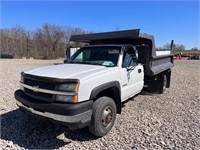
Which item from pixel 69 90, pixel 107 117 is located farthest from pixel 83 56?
pixel 69 90

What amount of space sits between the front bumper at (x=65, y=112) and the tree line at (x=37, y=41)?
2270 inches

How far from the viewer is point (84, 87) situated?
3.05 m

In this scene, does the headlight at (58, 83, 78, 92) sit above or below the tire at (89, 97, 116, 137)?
above

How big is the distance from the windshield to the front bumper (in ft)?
4.71

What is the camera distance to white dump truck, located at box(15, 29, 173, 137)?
2.97 meters

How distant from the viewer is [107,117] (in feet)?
11.9

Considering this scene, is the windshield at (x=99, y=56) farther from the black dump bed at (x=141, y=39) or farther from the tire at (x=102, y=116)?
the tire at (x=102, y=116)

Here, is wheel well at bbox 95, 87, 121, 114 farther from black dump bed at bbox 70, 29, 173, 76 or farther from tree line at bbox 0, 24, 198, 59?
tree line at bbox 0, 24, 198, 59

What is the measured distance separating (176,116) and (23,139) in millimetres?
3750

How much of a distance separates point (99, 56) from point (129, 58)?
0.79m

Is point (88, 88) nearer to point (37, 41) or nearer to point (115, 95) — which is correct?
point (115, 95)

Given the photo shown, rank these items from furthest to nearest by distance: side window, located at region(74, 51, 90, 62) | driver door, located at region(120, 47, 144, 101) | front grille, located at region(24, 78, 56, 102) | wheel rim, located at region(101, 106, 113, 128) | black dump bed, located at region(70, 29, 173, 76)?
1. side window, located at region(74, 51, 90, 62)
2. black dump bed, located at region(70, 29, 173, 76)
3. driver door, located at region(120, 47, 144, 101)
4. wheel rim, located at region(101, 106, 113, 128)
5. front grille, located at region(24, 78, 56, 102)

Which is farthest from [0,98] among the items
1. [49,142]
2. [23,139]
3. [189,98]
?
[189,98]

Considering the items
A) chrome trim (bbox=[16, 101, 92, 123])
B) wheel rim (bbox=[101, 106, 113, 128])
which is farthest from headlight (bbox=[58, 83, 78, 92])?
wheel rim (bbox=[101, 106, 113, 128])
